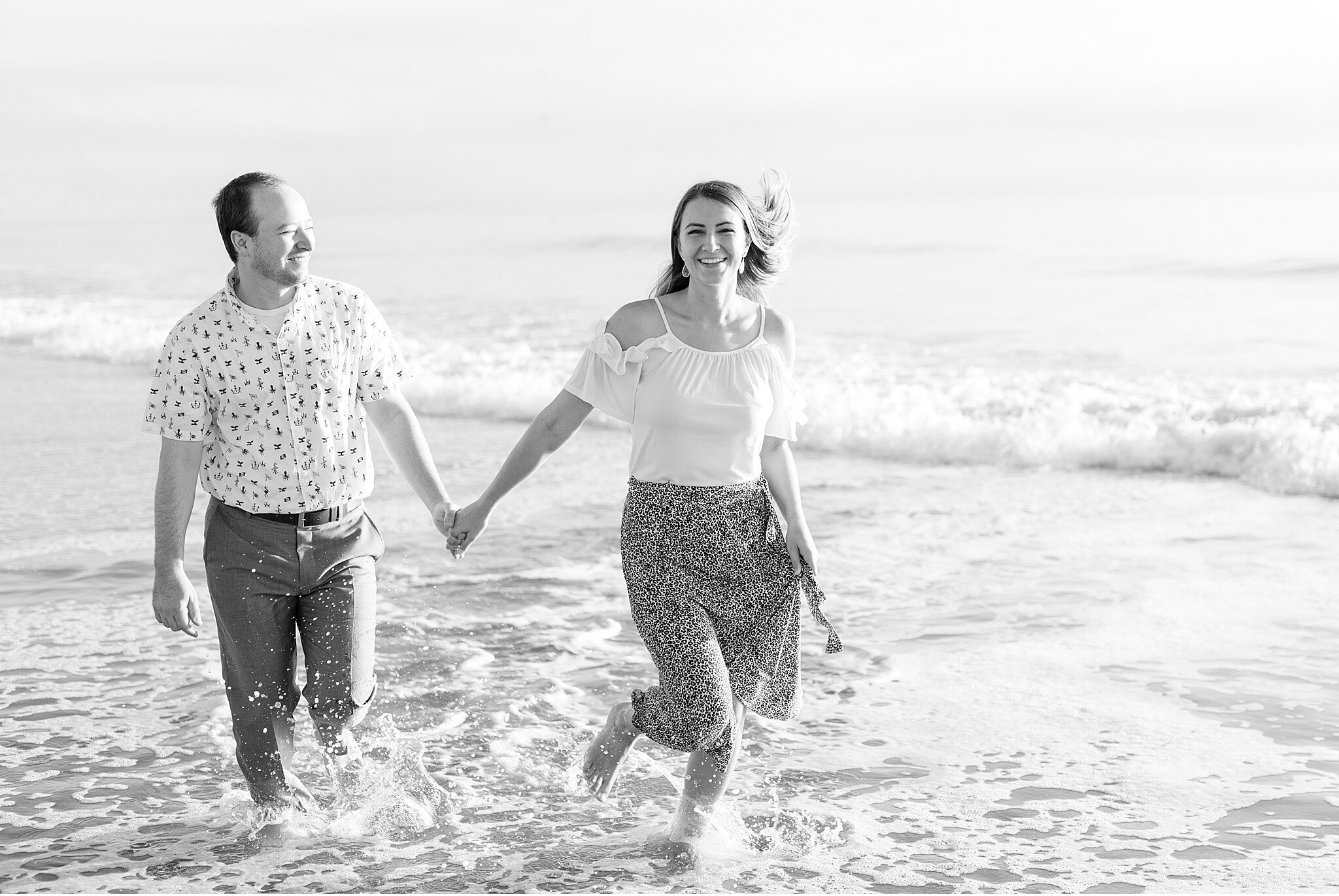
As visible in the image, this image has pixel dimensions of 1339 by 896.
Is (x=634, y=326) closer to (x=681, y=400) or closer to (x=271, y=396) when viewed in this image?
(x=681, y=400)

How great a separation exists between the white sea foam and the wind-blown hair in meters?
4.13

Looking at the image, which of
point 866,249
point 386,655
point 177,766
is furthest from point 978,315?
point 177,766

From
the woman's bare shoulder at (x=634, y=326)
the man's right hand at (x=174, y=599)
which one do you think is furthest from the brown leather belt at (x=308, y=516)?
the woman's bare shoulder at (x=634, y=326)

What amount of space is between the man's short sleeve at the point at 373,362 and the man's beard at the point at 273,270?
25 cm

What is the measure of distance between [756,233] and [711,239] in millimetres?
207

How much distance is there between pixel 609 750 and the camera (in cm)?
392

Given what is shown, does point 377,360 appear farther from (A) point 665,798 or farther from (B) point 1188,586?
(B) point 1188,586

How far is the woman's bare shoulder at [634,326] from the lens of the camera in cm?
365

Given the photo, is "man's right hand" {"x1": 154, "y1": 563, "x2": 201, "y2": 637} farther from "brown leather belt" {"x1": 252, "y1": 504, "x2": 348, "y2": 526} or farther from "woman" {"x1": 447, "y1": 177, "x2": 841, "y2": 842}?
"woman" {"x1": 447, "y1": 177, "x2": 841, "y2": 842}

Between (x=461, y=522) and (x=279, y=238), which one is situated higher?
(x=279, y=238)

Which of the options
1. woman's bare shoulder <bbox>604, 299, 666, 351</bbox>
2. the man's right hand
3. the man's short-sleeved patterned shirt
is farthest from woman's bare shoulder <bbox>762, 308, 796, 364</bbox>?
the man's right hand

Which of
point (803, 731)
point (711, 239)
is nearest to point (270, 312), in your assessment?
point (711, 239)

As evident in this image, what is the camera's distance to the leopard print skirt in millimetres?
3623

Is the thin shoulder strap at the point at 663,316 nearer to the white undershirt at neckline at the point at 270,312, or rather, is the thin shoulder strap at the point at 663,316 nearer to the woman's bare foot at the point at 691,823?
the white undershirt at neckline at the point at 270,312
